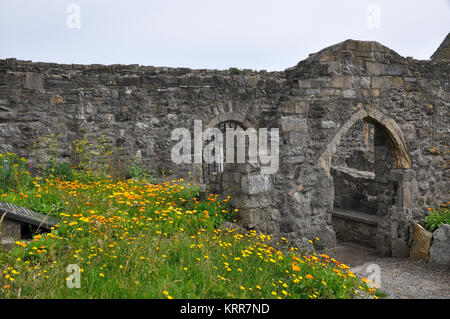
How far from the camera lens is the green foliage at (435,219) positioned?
646 centimetres

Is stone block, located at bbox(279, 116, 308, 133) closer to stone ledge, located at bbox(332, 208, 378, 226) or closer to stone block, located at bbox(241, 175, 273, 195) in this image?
stone block, located at bbox(241, 175, 273, 195)

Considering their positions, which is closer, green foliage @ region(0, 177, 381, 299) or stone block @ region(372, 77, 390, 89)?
green foliage @ region(0, 177, 381, 299)

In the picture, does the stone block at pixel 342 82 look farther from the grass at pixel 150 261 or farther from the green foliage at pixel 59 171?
the green foliage at pixel 59 171

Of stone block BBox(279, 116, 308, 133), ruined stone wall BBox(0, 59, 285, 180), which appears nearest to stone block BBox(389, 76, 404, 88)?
stone block BBox(279, 116, 308, 133)

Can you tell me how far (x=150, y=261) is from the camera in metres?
3.32

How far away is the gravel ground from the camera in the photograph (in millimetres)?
4996

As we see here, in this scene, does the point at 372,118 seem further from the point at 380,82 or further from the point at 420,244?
the point at 420,244

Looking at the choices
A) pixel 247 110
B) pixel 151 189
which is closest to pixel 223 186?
pixel 151 189

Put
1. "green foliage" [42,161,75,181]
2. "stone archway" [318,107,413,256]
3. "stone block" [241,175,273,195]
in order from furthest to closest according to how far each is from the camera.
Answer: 1. "green foliage" [42,161,75,181]
2. "stone archway" [318,107,413,256]
3. "stone block" [241,175,273,195]

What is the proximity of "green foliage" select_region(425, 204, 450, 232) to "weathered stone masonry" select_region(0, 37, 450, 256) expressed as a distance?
22 cm

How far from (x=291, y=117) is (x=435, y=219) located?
11.0 feet

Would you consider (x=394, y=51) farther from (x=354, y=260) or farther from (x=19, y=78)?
(x=19, y=78)

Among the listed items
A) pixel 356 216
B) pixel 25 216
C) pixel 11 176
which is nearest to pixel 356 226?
pixel 356 216

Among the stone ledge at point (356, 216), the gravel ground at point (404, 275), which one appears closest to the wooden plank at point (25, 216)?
the gravel ground at point (404, 275)
